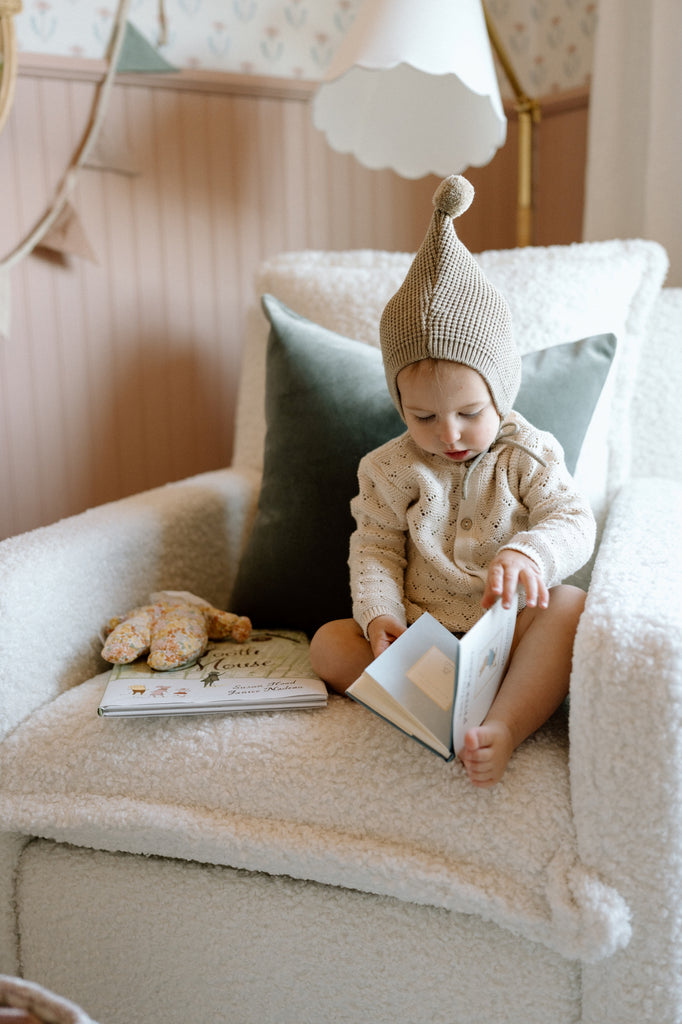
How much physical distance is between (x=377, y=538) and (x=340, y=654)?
0.50 ft

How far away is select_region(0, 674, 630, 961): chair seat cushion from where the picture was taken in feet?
2.47

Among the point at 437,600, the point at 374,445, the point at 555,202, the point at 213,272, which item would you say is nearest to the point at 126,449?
the point at 213,272

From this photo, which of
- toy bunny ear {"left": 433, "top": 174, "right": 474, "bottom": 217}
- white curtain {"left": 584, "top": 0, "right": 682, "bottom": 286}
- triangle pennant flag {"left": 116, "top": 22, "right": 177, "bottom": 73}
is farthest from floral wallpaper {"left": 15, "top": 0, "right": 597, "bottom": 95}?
toy bunny ear {"left": 433, "top": 174, "right": 474, "bottom": 217}

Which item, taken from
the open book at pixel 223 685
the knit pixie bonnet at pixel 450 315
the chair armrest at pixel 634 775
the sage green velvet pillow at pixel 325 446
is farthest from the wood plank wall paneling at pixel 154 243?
the chair armrest at pixel 634 775

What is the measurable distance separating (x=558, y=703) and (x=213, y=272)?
1207 mm

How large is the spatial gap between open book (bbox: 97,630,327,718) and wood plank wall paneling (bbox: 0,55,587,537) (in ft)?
2.46

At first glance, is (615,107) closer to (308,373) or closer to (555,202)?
(555,202)

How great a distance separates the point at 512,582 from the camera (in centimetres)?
80

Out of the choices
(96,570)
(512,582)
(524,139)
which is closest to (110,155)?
(524,139)

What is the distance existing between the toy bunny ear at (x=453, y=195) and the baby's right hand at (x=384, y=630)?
443 millimetres

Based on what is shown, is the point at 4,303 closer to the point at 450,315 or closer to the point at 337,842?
the point at 450,315

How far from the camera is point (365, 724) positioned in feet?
2.80

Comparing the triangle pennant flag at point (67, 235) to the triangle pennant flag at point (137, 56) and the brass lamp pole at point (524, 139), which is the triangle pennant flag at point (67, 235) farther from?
the brass lamp pole at point (524, 139)

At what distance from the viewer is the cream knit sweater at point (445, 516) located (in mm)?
956
